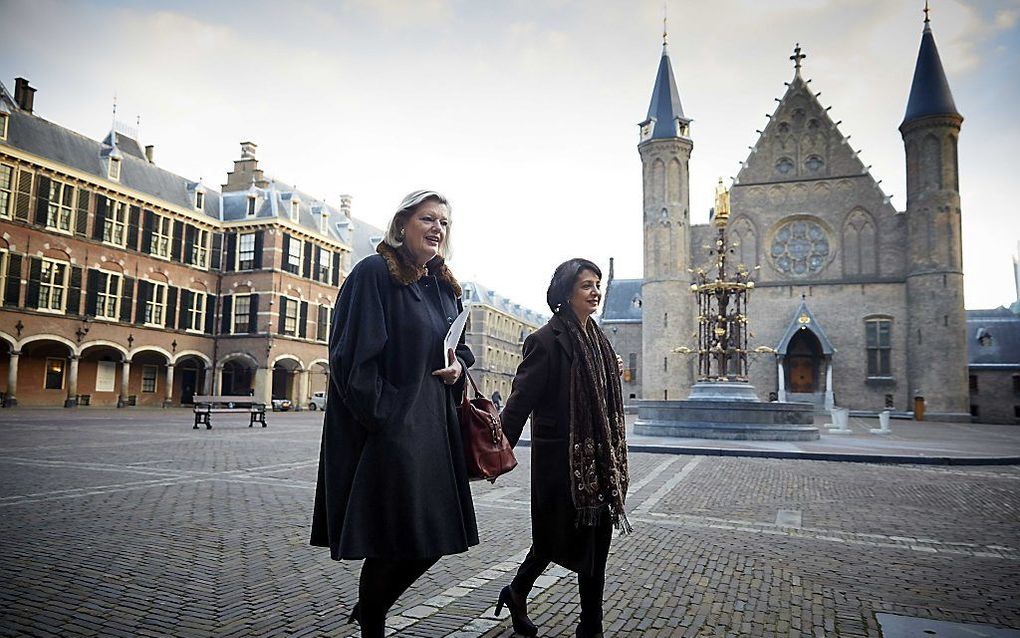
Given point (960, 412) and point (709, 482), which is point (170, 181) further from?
point (960, 412)

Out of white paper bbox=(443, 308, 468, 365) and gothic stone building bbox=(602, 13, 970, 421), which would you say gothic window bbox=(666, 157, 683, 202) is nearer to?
gothic stone building bbox=(602, 13, 970, 421)

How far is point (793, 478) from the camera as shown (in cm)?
962

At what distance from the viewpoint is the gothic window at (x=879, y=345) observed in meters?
33.2

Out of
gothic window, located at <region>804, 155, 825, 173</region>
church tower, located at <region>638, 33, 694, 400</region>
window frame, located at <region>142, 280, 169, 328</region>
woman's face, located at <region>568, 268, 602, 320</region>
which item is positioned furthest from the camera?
gothic window, located at <region>804, 155, 825, 173</region>

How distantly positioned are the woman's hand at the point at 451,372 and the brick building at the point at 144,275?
96.8 feet

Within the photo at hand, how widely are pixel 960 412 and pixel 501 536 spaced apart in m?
33.9

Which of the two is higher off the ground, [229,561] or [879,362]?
[879,362]

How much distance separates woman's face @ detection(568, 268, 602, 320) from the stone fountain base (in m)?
13.6

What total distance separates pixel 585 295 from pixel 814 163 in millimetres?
37532

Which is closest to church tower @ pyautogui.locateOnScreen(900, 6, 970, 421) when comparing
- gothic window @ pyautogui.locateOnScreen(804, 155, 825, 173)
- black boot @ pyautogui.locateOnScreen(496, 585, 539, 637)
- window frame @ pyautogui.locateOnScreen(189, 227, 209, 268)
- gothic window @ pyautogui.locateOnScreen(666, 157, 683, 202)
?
gothic window @ pyautogui.locateOnScreen(804, 155, 825, 173)

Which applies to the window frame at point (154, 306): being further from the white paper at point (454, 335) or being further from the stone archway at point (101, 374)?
the white paper at point (454, 335)

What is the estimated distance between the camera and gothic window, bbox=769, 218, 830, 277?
35.2 metres

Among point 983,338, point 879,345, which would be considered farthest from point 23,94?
point 983,338

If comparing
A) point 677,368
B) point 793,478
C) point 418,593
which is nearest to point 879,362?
point 677,368
